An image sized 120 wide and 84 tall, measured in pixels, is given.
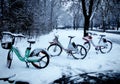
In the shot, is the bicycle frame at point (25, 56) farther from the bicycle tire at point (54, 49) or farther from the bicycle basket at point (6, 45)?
the bicycle tire at point (54, 49)

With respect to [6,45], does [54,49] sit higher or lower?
lower

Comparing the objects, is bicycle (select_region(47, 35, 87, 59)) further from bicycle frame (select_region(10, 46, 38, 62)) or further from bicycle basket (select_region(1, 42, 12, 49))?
bicycle basket (select_region(1, 42, 12, 49))

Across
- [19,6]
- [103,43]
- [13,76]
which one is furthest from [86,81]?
[19,6]

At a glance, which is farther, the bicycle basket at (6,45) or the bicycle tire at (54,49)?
the bicycle tire at (54,49)

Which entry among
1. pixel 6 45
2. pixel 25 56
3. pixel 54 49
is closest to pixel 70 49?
pixel 54 49

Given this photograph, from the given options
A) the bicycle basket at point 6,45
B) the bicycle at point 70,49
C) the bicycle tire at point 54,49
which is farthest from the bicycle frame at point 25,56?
the bicycle tire at point 54,49

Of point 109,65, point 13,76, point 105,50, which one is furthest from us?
point 105,50

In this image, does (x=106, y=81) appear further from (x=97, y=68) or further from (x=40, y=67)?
(x=40, y=67)

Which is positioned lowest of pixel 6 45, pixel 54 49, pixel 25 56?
pixel 54 49

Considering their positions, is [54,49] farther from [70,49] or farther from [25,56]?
[25,56]

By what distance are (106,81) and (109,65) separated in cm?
249

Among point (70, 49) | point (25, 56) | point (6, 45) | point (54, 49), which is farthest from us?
point (54, 49)

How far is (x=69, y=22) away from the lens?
145625 millimetres

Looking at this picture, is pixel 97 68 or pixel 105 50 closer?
pixel 97 68
